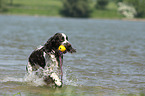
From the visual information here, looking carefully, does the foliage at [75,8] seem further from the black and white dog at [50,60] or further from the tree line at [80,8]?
the black and white dog at [50,60]

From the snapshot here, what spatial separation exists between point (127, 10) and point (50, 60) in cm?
8139

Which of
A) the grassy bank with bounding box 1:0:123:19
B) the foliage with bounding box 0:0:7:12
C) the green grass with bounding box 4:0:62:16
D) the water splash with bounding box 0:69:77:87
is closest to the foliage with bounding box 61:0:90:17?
the grassy bank with bounding box 1:0:123:19

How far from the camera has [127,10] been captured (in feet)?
284

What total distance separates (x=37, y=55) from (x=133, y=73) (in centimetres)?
401

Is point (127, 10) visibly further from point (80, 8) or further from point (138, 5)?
point (80, 8)

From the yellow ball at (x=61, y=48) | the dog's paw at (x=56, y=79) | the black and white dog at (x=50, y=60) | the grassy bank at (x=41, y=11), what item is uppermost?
the yellow ball at (x=61, y=48)

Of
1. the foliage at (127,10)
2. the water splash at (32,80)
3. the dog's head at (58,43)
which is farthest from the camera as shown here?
the foliage at (127,10)

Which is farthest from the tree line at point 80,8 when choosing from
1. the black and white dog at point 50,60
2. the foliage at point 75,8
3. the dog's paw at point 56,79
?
the dog's paw at point 56,79

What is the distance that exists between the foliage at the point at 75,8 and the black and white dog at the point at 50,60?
8207 cm

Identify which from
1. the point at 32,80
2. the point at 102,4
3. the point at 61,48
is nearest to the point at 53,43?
the point at 61,48

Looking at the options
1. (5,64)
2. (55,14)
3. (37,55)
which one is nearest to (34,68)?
(37,55)

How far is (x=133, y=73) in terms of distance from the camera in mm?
10422

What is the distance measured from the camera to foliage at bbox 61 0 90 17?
89.6m

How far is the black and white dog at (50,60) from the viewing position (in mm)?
7258
